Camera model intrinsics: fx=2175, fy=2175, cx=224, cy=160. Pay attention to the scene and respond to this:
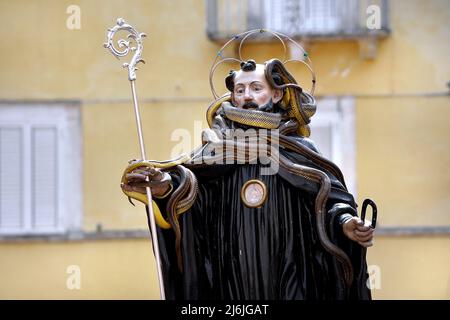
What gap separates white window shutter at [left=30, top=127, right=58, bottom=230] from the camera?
21375mm

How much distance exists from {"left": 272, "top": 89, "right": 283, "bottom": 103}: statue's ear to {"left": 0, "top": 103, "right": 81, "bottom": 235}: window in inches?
385

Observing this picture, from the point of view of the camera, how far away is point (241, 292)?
1148cm

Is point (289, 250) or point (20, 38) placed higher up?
point (20, 38)

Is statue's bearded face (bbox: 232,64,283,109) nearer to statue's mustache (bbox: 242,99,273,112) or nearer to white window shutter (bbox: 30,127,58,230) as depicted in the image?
statue's mustache (bbox: 242,99,273,112)

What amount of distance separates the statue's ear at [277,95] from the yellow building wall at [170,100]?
30.3 feet

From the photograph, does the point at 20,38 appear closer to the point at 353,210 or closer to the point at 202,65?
the point at 202,65

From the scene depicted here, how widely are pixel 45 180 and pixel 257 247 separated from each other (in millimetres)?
10144

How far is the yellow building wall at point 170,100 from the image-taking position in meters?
21.1

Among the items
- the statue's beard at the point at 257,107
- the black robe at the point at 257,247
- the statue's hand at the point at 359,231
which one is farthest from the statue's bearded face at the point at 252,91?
the statue's hand at the point at 359,231

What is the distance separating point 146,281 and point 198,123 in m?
1.59

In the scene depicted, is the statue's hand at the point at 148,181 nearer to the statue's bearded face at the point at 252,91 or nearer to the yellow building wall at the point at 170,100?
the statue's bearded face at the point at 252,91

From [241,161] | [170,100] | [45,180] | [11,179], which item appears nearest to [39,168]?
[45,180]

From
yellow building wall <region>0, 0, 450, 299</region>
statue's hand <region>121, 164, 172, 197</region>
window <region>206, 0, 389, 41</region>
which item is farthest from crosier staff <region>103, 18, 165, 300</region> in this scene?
window <region>206, 0, 389, 41</region>
